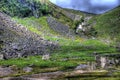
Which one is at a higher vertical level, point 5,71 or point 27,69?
point 27,69

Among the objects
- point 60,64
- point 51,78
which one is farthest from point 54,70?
point 51,78

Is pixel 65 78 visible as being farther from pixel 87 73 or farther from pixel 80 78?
pixel 87 73

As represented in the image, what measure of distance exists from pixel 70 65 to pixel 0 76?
162 feet

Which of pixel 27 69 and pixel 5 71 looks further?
pixel 27 69

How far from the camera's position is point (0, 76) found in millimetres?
139875

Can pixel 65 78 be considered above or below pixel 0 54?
below

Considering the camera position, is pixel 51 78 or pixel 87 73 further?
pixel 87 73

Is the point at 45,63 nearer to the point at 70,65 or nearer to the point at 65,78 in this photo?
the point at 70,65

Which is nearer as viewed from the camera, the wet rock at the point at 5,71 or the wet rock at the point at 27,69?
the wet rock at the point at 5,71

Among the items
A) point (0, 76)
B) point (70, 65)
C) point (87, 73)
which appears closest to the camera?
point (0, 76)

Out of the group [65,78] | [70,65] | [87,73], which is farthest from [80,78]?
[70,65]

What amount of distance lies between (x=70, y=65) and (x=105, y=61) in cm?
2815

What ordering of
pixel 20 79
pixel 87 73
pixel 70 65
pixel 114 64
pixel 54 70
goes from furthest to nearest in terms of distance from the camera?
pixel 114 64
pixel 70 65
pixel 54 70
pixel 87 73
pixel 20 79

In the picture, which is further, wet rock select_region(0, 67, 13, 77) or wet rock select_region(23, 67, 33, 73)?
wet rock select_region(23, 67, 33, 73)
